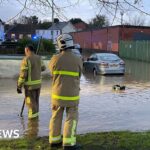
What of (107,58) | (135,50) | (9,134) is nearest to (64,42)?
(9,134)

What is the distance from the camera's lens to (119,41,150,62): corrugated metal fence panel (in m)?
51.8

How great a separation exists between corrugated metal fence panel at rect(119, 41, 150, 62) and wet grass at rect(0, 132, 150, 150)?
41938 mm

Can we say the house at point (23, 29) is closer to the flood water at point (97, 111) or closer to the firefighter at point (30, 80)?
the firefighter at point (30, 80)

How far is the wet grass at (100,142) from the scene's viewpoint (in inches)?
336

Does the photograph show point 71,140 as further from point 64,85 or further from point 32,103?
point 32,103

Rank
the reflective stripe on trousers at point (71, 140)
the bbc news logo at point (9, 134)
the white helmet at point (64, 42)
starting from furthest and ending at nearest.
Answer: the bbc news logo at point (9, 134) < the white helmet at point (64, 42) < the reflective stripe on trousers at point (71, 140)

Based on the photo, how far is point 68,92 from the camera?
8.46m

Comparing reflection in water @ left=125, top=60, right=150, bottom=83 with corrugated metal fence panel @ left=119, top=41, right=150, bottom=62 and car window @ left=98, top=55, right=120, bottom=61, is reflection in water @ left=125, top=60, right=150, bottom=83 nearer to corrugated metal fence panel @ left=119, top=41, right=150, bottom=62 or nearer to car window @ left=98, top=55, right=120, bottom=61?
car window @ left=98, top=55, right=120, bottom=61

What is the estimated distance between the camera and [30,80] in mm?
12688

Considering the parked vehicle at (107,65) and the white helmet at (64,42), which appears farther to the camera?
the parked vehicle at (107,65)

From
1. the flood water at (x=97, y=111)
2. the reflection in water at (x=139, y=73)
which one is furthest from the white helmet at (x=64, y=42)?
the reflection in water at (x=139, y=73)

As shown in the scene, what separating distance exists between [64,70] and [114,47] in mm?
58000

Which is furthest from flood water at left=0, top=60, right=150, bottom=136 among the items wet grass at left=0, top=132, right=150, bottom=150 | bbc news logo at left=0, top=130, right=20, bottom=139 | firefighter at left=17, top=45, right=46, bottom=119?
wet grass at left=0, top=132, right=150, bottom=150

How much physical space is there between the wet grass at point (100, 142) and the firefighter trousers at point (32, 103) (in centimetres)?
311
